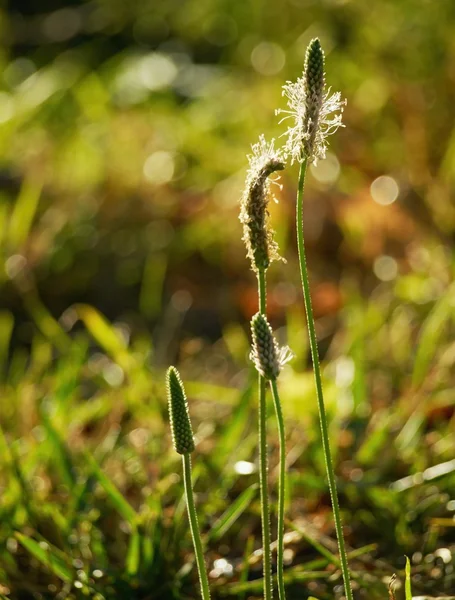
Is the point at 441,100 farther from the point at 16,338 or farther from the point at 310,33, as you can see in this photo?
the point at 16,338

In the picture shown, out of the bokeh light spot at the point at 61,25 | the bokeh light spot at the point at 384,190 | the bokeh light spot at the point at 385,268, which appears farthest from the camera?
the bokeh light spot at the point at 61,25

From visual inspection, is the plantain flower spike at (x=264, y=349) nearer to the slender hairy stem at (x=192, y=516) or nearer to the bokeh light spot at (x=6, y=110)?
the slender hairy stem at (x=192, y=516)

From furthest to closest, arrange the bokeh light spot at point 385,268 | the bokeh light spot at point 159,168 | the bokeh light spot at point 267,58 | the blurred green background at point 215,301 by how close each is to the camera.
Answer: the bokeh light spot at point 267,58 < the bokeh light spot at point 159,168 < the bokeh light spot at point 385,268 < the blurred green background at point 215,301

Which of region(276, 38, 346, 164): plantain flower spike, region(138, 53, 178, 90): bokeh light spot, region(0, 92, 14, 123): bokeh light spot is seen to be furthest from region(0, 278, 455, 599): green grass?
region(138, 53, 178, 90): bokeh light spot

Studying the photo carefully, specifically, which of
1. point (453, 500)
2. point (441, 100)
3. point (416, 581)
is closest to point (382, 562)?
point (416, 581)

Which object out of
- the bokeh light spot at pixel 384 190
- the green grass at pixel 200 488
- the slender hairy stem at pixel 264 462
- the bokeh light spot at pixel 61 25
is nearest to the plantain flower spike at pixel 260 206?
the slender hairy stem at pixel 264 462
